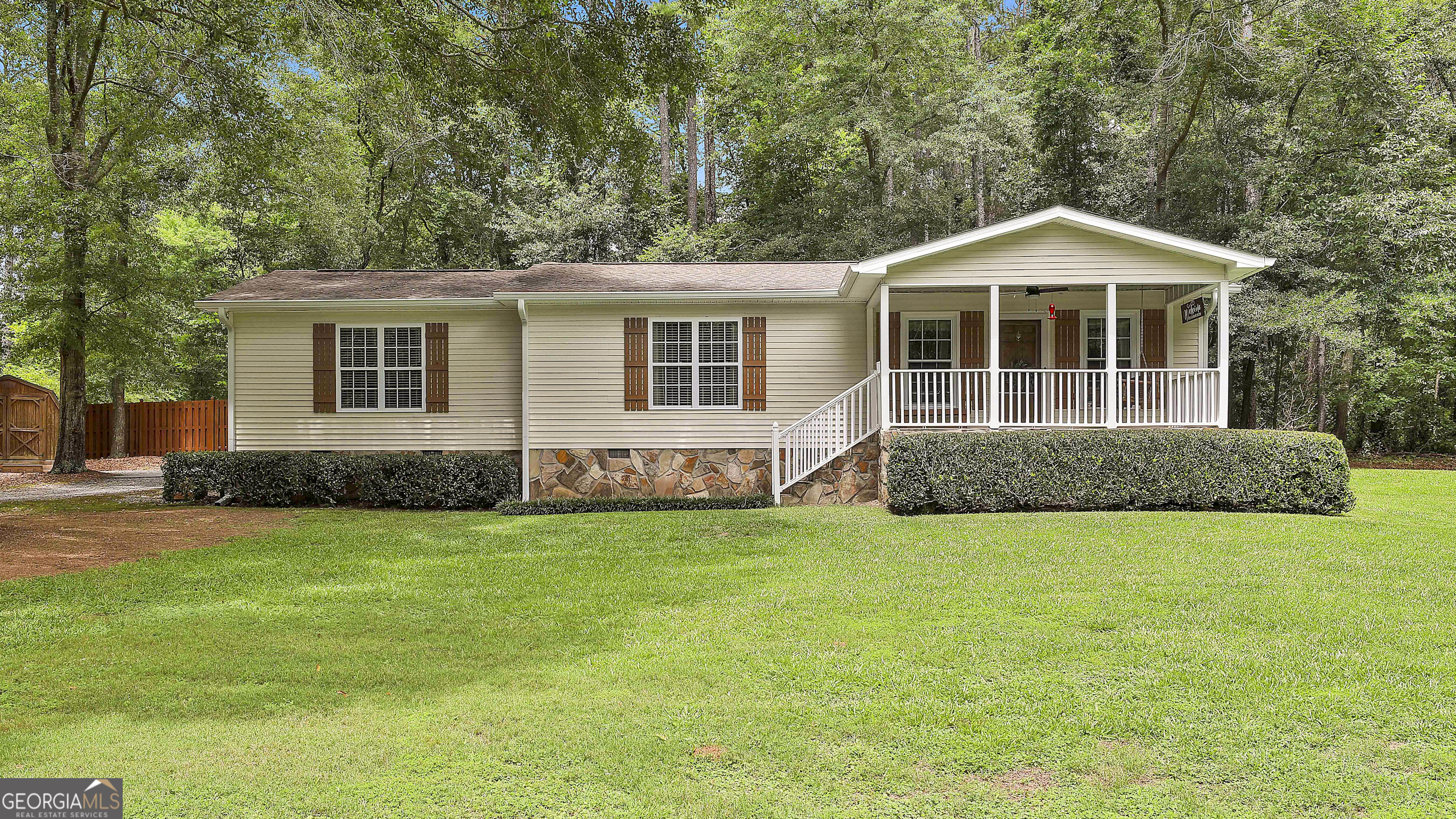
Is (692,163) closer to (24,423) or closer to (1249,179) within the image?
(1249,179)

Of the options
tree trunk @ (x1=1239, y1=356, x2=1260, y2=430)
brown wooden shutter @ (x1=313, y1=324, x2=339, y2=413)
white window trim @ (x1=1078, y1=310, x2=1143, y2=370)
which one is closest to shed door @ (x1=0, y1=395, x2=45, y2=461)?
brown wooden shutter @ (x1=313, y1=324, x2=339, y2=413)

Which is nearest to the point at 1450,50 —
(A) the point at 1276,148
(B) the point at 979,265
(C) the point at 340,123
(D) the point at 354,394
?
(A) the point at 1276,148

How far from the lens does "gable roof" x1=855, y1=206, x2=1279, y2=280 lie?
11195 millimetres

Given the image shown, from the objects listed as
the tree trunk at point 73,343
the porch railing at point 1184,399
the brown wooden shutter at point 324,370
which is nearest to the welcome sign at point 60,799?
the brown wooden shutter at point 324,370

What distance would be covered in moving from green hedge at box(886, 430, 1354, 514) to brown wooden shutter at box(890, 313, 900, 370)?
9.36 ft

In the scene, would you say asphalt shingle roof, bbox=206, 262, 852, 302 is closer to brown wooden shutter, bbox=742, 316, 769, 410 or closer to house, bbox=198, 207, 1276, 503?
house, bbox=198, 207, 1276, 503

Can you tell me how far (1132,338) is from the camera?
44.9 feet

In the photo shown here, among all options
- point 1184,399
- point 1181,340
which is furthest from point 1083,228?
point 1181,340

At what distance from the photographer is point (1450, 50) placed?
1811cm

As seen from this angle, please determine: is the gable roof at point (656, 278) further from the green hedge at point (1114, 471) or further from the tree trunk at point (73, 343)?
the tree trunk at point (73, 343)

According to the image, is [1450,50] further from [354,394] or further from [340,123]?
[340,123]

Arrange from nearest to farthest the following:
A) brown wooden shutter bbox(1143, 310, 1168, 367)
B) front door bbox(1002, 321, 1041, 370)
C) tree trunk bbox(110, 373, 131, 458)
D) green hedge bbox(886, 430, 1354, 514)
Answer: green hedge bbox(886, 430, 1354, 514) < brown wooden shutter bbox(1143, 310, 1168, 367) < front door bbox(1002, 321, 1041, 370) < tree trunk bbox(110, 373, 131, 458)

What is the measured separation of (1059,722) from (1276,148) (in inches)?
795

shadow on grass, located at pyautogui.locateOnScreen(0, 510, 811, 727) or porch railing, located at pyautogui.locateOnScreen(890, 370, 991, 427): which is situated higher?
porch railing, located at pyautogui.locateOnScreen(890, 370, 991, 427)
